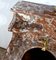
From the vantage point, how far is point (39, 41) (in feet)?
4.36

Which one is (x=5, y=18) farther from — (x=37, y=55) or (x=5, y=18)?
(x=37, y=55)

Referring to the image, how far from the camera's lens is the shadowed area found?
56.0 inches

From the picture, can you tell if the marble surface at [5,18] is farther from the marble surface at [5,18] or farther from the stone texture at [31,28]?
the stone texture at [31,28]

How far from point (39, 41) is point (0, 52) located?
774 mm

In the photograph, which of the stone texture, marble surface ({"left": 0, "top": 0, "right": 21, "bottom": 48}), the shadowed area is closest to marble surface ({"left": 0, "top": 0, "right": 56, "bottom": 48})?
marble surface ({"left": 0, "top": 0, "right": 21, "bottom": 48})

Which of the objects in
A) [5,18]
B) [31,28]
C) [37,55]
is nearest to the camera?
[31,28]

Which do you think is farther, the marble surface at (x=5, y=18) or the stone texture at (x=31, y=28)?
the marble surface at (x=5, y=18)

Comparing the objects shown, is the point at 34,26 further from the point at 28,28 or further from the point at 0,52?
the point at 0,52

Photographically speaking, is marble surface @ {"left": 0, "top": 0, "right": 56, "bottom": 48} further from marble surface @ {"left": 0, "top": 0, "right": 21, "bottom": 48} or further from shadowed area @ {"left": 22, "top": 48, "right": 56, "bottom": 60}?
shadowed area @ {"left": 22, "top": 48, "right": 56, "bottom": 60}

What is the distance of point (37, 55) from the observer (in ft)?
4.91

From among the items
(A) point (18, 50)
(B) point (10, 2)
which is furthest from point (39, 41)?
(B) point (10, 2)

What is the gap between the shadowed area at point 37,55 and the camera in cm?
142

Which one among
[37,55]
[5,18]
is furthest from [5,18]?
[37,55]

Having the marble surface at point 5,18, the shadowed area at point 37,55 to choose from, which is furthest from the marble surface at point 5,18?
the shadowed area at point 37,55
